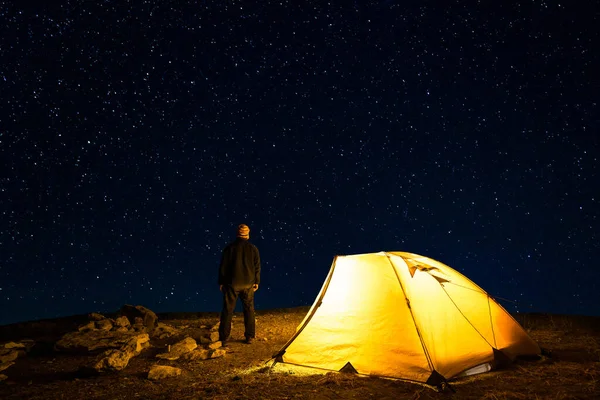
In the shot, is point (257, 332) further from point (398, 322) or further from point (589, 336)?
point (589, 336)

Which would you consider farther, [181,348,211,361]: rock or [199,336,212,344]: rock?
[199,336,212,344]: rock

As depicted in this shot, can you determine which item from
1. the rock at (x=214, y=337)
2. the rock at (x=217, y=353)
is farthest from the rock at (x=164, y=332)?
the rock at (x=217, y=353)

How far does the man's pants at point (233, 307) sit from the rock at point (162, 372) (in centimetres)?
202

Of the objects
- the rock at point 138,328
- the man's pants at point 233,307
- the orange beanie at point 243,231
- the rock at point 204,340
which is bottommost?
the rock at point 138,328

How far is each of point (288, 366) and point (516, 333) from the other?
12.5ft

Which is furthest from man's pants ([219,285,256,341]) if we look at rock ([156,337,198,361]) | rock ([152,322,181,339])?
rock ([152,322,181,339])

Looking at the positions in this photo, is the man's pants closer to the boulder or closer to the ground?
the ground

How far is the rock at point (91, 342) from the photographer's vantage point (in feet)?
27.7

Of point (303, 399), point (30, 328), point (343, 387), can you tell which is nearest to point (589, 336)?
point (343, 387)

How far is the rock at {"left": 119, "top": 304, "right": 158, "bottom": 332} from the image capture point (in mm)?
10898

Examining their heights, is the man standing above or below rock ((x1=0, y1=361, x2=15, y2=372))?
above

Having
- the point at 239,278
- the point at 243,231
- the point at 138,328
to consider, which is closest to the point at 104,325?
the point at 138,328

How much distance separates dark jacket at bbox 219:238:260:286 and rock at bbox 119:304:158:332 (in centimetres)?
339

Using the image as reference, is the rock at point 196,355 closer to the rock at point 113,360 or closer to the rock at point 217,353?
the rock at point 217,353
